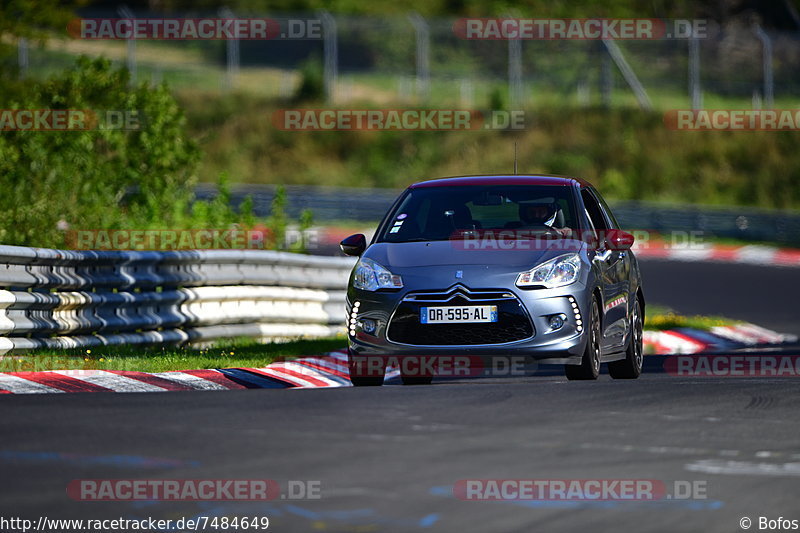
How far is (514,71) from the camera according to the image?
1751 inches

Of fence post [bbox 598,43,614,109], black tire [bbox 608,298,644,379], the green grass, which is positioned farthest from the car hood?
fence post [bbox 598,43,614,109]

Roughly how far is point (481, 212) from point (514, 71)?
1302 inches

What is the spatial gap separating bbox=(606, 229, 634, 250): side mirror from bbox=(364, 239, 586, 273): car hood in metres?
0.60

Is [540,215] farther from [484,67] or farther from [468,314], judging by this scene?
[484,67]

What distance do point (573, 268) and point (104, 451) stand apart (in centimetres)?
478

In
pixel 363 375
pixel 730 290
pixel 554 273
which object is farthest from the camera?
pixel 730 290

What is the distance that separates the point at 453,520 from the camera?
238 inches

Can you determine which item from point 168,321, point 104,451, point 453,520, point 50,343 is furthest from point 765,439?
point 168,321

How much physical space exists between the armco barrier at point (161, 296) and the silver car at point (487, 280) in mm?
2715

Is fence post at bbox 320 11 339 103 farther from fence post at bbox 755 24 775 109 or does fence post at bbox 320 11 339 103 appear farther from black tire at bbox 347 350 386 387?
black tire at bbox 347 350 386 387

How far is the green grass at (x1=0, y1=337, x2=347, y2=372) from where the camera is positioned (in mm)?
11836

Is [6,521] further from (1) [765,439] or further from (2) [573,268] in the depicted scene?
(2) [573,268]

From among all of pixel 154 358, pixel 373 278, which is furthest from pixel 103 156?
pixel 373 278

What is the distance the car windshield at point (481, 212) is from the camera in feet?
38.5
